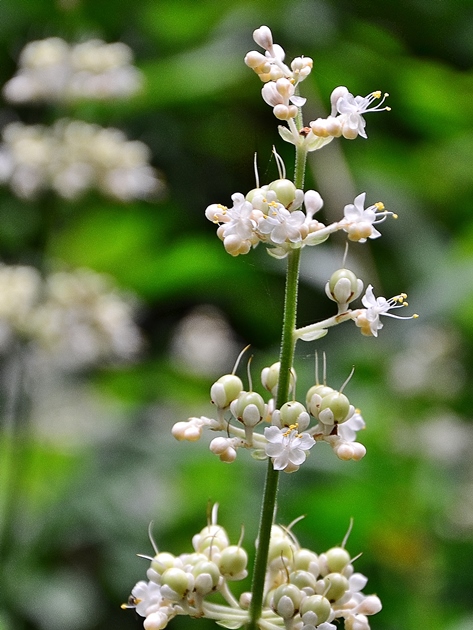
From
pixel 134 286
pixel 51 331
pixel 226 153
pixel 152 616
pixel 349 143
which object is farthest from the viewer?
pixel 226 153

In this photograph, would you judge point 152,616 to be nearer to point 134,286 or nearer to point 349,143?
point 134,286

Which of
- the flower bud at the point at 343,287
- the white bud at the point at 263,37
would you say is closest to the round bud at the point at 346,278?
the flower bud at the point at 343,287

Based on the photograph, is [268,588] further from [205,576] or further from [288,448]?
[288,448]

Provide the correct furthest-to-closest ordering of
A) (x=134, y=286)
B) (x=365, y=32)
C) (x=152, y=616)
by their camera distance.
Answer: (x=365, y=32) → (x=134, y=286) → (x=152, y=616)

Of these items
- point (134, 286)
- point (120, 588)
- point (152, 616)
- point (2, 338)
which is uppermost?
point (134, 286)

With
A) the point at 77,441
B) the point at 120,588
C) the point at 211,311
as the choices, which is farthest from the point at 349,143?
the point at 120,588

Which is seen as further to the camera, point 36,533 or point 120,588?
point 120,588

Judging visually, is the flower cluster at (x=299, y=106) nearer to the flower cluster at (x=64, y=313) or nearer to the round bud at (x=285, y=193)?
the round bud at (x=285, y=193)
